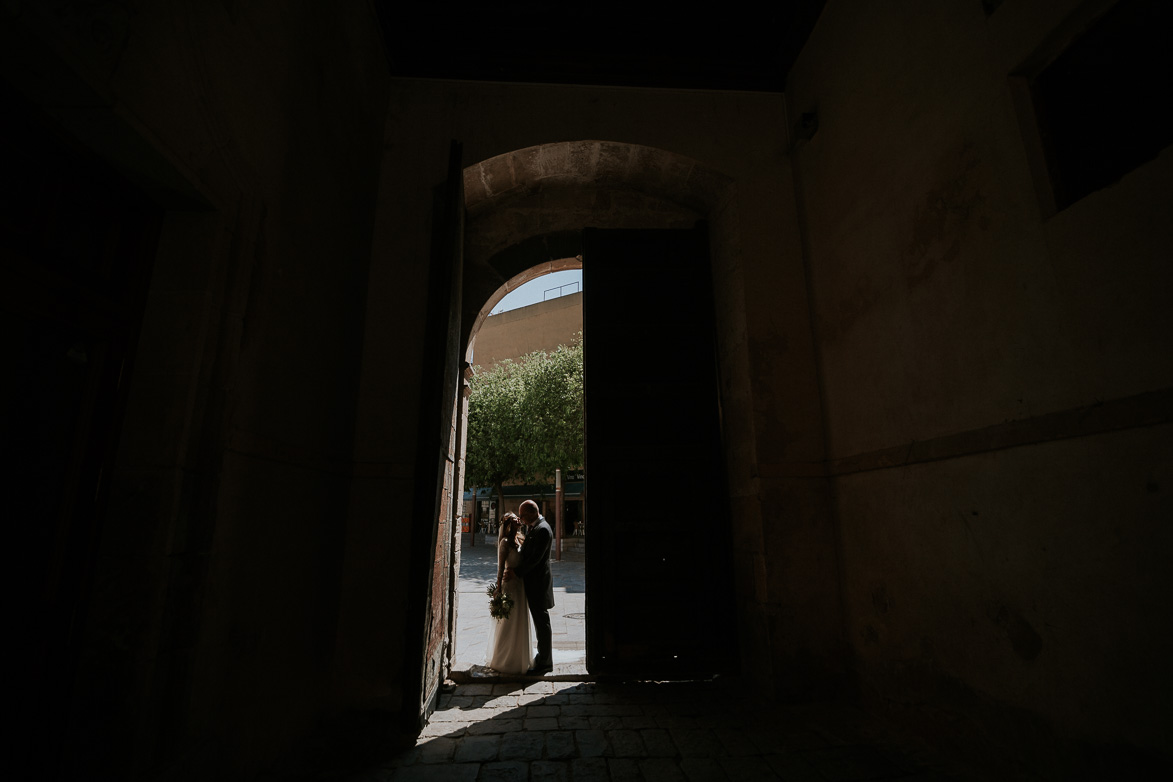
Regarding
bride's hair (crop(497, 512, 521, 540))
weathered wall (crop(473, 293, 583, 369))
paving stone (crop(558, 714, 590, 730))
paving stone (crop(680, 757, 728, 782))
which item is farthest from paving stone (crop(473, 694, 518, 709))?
weathered wall (crop(473, 293, 583, 369))

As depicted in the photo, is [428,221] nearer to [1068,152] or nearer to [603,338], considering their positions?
[603,338]

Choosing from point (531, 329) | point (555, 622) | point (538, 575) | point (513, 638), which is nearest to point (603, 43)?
point (538, 575)

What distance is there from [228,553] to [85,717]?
701 mm

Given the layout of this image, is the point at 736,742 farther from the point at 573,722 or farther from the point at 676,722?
the point at 573,722

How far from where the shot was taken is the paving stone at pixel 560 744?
3209 mm

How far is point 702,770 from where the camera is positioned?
9.86 ft

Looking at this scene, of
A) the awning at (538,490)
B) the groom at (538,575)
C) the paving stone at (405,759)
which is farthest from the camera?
the awning at (538,490)

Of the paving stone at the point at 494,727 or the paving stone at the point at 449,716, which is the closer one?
the paving stone at the point at 494,727

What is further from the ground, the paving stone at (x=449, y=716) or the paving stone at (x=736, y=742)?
the paving stone at (x=449, y=716)

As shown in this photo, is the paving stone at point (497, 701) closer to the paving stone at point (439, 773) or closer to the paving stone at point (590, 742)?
the paving stone at point (590, 742)

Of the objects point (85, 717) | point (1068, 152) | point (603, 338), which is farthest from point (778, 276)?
point (85, 717)

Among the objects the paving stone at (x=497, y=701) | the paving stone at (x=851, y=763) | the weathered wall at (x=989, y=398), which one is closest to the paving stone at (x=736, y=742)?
the paving stone at (x=851, y=763)

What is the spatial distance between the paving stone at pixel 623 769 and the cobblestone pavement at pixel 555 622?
160 cm

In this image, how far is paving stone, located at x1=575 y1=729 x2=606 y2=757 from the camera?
10.7 ft
